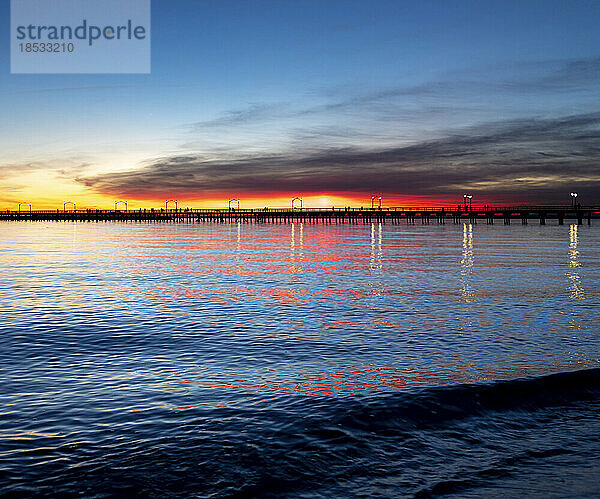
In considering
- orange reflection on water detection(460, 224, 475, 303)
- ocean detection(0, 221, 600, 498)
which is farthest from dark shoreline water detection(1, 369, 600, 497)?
orange reflection on water detection(460, 224, 475, 303)

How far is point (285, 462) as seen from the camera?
5.82m

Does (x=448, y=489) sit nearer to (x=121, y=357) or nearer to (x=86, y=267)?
(x=121, y=357)

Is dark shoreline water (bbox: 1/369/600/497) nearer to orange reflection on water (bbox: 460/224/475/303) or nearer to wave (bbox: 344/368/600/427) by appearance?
wave (bbox: 344/368/600/427)

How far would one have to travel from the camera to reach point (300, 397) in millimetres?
7871

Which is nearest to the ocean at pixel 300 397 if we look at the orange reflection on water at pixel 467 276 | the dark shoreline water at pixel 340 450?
the dark shoreline water at pixel 340 450

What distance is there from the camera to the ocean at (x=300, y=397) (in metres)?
5.48

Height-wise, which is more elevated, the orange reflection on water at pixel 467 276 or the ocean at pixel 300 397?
the orange reflection on water at pixel 467 276

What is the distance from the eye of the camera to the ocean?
548 cm

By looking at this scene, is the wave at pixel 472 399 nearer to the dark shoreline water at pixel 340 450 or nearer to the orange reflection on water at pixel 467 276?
the dark shoreline water at pixel 340 450

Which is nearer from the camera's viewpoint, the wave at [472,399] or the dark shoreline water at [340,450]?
the dark shoreline water at [340,450]

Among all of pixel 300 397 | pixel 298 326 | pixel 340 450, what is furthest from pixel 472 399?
pixel 298 326

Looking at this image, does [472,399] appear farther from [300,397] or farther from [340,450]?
[340,450]

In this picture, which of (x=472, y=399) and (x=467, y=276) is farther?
(x=467, y=276)

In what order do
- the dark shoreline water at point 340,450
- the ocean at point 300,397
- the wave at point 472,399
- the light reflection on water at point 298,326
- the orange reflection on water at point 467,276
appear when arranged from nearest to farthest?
1. the dark shoreline water at point 340,450
2. the ocean at point 300,397
3. the wave at point 472,399
4. the light reflection on water at point 298,326
5. the orange reflection on water at point 467,276
